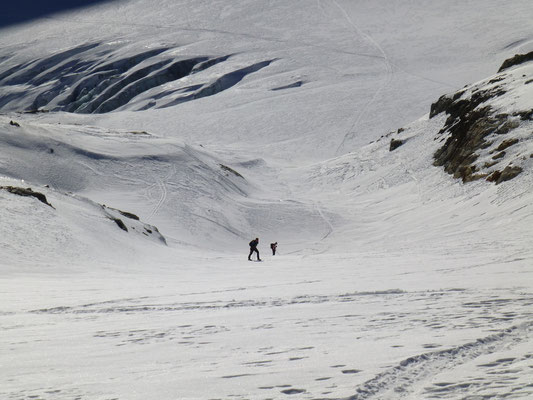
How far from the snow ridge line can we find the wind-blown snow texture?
2 centimetres

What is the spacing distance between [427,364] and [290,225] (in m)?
25.3

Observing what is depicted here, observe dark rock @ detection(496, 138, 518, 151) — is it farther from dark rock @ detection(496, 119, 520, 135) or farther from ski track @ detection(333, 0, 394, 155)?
ski track @ detection(333, 0, 394, 155)

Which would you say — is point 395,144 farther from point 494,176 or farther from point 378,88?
point 378,88

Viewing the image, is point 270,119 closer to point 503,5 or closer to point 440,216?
point 440,216

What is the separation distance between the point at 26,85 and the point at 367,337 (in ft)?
372

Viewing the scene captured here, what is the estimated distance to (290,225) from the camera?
3055 centimetres

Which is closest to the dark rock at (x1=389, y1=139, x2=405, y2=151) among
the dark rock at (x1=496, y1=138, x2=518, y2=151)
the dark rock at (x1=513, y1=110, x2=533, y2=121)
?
the dark rock at (x1=513, y1=110, x2=533, y2=121)

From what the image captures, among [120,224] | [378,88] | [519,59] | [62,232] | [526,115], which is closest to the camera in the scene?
[62,232]

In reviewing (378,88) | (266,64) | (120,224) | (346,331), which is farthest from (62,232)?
(266,64)

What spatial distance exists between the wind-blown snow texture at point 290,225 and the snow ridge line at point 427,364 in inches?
0.9

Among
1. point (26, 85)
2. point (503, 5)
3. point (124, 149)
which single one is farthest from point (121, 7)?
point (124, 149)

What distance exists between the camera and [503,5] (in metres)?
92.1

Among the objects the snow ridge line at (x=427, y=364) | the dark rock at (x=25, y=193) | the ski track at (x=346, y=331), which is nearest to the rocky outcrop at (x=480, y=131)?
the dark rock at (x=25, y=193)

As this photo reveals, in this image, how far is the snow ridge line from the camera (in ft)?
15.4
